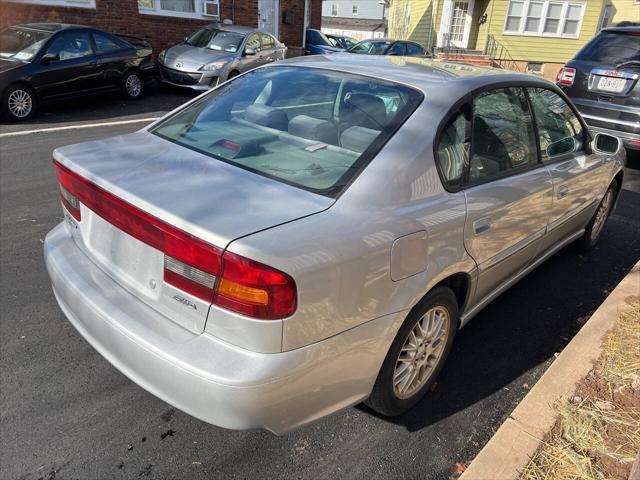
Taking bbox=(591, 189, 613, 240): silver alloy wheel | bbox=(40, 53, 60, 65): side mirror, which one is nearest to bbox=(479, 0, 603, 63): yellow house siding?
bbox=(40, 53, 60, 65): side mirror

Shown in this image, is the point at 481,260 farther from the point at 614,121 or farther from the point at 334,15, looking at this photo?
the point at 334,15

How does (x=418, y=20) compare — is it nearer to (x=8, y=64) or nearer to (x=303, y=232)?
(x=8, y=64)

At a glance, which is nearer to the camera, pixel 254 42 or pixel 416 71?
pixel 416 71

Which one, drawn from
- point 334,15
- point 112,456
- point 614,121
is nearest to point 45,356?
point 112,456

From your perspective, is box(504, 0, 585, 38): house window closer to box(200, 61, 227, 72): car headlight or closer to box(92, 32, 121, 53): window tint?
box(200, 61, 227, 72): car headlight

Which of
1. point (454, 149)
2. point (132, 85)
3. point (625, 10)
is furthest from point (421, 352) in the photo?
point (625, 10)

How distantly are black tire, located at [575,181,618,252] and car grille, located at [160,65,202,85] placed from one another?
28.0 feet

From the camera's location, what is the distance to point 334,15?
56.2 m

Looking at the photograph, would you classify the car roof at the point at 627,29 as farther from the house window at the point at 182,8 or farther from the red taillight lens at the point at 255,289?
the house window at the point at 182,8

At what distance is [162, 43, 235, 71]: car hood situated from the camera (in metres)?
10.9

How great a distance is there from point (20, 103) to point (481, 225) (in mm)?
8352

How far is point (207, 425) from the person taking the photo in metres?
2.52

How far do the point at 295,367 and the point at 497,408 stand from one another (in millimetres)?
1472

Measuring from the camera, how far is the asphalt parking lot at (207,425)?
2.29m
